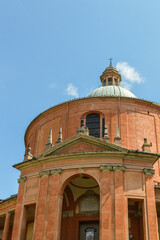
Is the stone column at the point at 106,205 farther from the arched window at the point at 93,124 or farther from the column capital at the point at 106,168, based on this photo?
the arched window at the point at 93,124

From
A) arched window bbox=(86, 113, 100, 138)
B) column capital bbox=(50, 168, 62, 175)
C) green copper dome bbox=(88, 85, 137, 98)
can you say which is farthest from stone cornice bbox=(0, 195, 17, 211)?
green copper dome bbox=(88, 85, 137, 98)

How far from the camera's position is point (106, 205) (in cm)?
1758

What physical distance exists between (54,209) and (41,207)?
0.88 meters

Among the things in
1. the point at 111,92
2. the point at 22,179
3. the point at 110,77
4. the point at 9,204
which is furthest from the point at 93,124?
the point at 110,77

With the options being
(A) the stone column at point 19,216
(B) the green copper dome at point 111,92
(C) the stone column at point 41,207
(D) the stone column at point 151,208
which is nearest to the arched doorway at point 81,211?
(C) the stone column at point 41,207

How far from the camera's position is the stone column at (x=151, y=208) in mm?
16938

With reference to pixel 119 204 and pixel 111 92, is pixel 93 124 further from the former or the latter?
pixel 119 204

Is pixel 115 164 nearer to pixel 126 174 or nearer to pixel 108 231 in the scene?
pixel 126 174

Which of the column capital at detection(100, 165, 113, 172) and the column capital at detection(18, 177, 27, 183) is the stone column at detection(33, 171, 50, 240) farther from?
the column capital at detection(100, 165, 113, 172)

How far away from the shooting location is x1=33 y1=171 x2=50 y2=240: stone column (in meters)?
18.0

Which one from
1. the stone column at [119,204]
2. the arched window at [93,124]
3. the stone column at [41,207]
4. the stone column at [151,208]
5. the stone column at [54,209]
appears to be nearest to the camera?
the stone column at [119,204]

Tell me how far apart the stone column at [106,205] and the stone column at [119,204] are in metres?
0.37

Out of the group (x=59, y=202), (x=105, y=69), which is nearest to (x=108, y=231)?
(x=59, y=202)

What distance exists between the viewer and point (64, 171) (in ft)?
64.1
